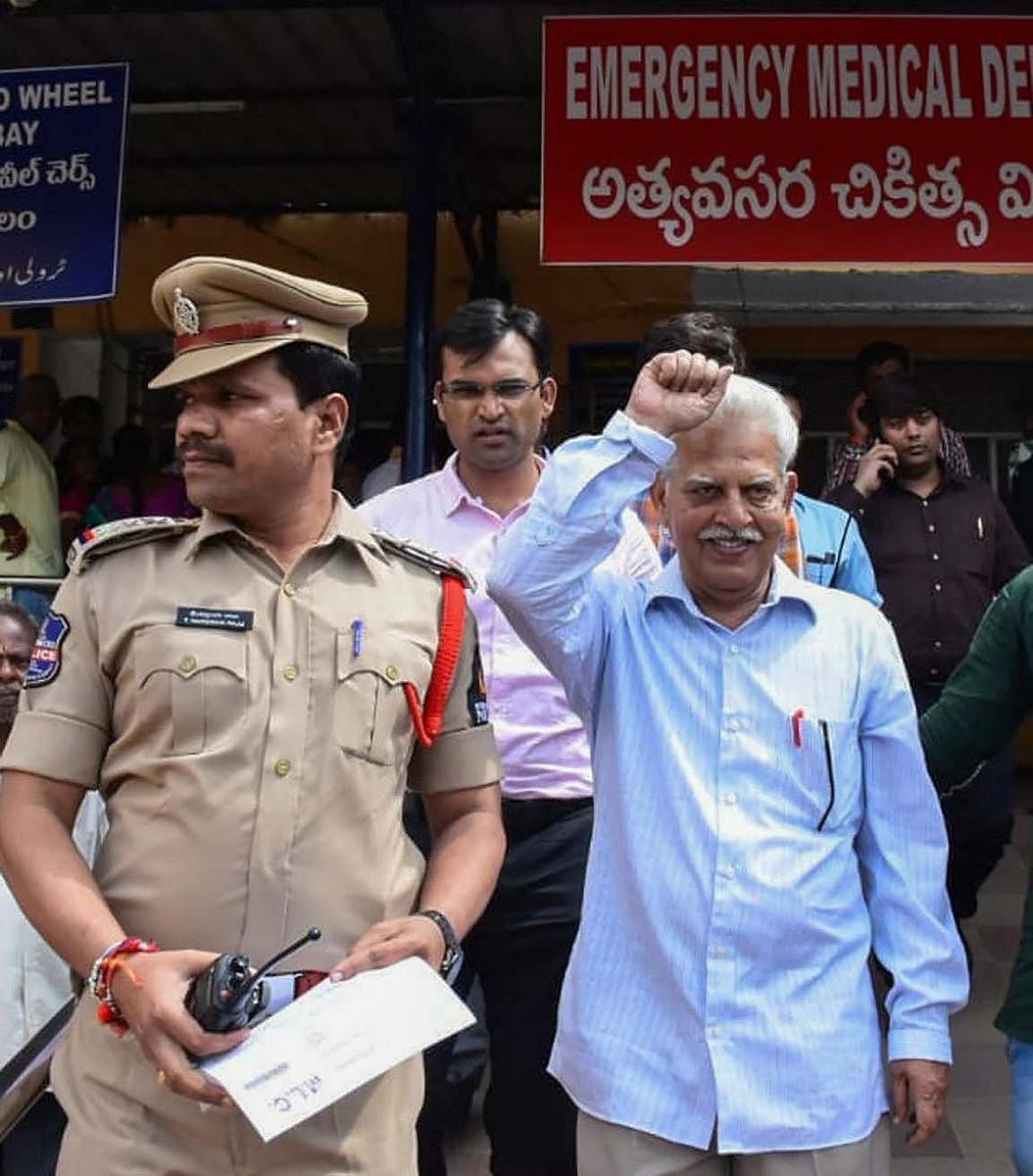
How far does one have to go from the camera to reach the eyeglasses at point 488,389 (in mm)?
2760

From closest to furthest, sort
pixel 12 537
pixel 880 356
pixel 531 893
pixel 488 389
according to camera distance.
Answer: pixel 531 893 < pixel 488 389 < pixel 880 356 < pixel 12 537

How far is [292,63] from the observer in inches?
232

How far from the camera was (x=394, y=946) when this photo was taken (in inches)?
62.4

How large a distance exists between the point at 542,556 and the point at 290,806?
1.63ft

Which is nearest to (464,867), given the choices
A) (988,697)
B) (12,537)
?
(988,697)

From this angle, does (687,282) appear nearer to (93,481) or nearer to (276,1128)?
(93,481)

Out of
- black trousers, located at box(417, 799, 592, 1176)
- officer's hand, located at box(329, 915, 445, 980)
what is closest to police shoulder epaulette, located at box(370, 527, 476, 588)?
officer's hand, located at box(329, 915, 445, 980)

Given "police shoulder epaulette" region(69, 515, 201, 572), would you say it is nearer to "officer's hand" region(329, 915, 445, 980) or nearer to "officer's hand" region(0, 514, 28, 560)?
"officer's hand" region(329, 915, 445, 980)

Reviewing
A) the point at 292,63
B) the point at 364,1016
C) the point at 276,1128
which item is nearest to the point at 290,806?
the point at 364,1016

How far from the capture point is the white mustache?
193 centimetres

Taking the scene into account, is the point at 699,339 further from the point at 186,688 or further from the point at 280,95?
the point at 280,95

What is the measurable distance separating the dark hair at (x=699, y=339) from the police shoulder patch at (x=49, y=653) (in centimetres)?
161

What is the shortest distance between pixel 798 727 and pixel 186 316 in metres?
0.99

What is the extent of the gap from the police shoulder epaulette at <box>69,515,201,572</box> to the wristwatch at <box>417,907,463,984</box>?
573mm
